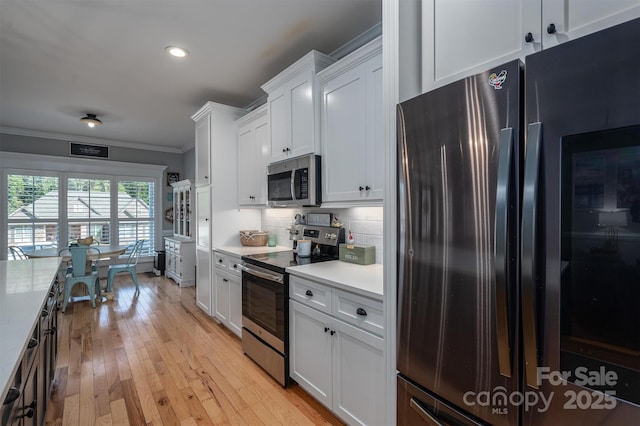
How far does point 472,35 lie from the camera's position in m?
1.16

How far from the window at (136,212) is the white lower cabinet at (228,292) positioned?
3.82m

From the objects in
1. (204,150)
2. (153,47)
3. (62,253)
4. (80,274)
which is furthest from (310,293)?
(62,253)

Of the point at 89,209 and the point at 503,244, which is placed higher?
the point at 89,209

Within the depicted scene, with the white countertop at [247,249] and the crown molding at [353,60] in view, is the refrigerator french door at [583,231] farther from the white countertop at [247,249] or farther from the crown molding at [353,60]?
the white countertop at [247,249]

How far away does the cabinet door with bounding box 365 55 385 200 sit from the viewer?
1.93 metres

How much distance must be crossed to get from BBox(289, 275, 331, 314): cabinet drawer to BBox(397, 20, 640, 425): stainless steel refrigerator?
2.54ft

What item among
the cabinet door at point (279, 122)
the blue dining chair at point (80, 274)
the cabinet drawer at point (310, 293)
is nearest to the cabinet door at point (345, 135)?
the cabinet door at point (279, 122)

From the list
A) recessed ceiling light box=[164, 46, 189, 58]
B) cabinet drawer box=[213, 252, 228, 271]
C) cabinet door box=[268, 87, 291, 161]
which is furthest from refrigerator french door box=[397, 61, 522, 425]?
cabinet drawer box=[213, 252, 228, 271]

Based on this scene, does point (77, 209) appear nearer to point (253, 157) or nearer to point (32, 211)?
point (32, 211)

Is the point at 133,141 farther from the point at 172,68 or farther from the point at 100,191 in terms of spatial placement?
the point at 172,68

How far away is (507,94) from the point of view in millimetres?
936

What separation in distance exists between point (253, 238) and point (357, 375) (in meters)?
2.12

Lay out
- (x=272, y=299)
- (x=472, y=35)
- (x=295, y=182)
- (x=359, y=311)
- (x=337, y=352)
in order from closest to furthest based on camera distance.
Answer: (x=472, y=35) → (x=359, y=311) → (x=337, y=352) → (x=272, y=299) → (x=295, y=182)

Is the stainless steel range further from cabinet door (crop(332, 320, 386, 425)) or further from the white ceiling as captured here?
the white ceiling
